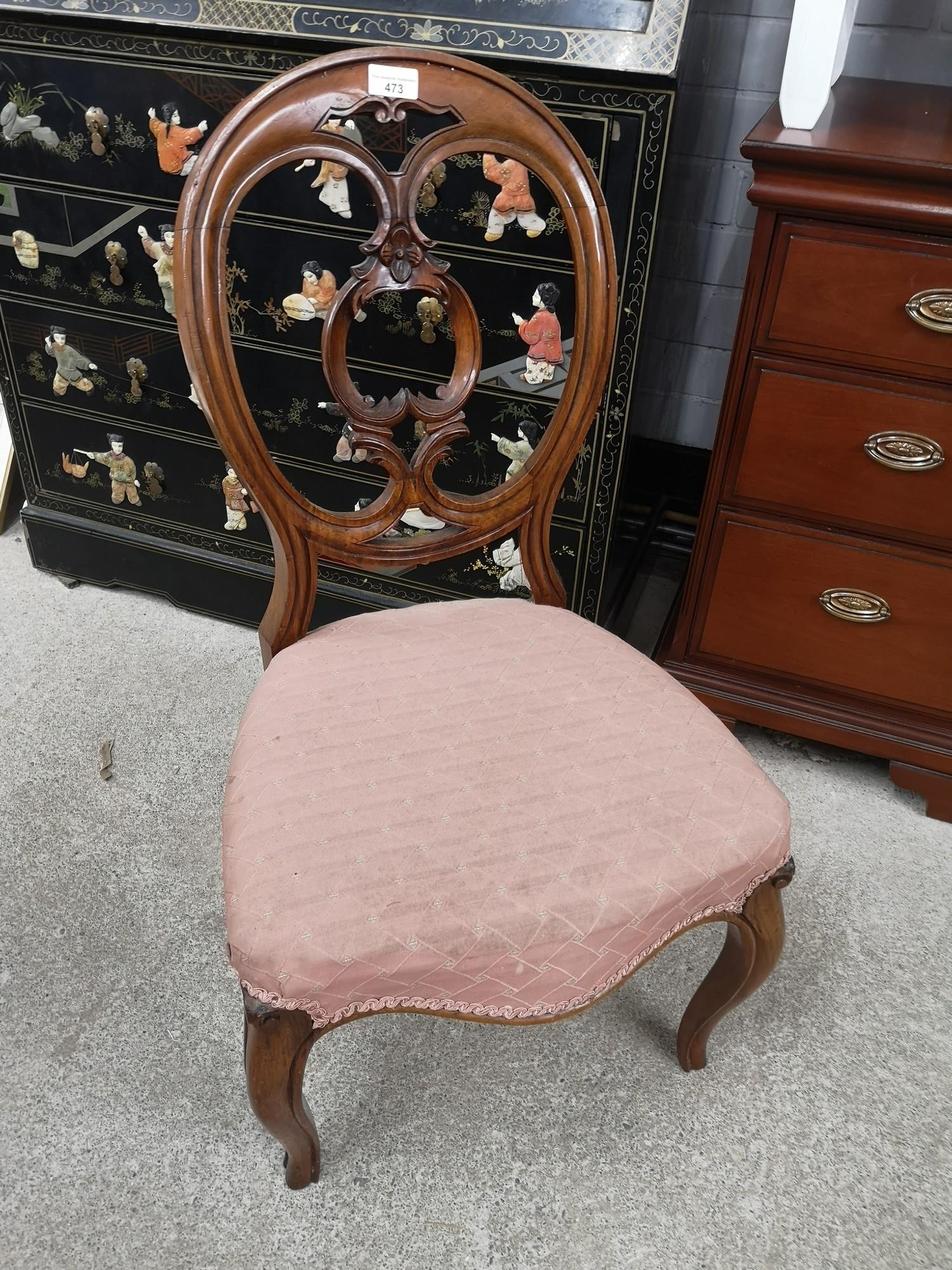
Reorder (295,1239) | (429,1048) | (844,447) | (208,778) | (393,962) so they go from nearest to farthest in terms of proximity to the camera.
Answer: (393,962), (295,1239), (429,1048), (844,447), (208,778)

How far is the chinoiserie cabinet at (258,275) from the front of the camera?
4.53 feet

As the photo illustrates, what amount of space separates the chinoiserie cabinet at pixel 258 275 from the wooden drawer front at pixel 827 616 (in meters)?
0.23

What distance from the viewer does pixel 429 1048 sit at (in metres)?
1.32

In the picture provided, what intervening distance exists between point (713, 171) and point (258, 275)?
2.97ft

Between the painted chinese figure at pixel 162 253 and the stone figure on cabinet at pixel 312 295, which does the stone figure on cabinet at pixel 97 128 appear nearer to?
the painted chinese figure at pixel 162 253

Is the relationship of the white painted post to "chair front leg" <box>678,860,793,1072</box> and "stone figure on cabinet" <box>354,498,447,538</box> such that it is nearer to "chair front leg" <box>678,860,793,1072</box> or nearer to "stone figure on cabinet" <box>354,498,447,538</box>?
"stone figure on cabinet" <box>354,498,447,538</box>

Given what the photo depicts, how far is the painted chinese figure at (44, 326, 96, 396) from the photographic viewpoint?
6.01 feet

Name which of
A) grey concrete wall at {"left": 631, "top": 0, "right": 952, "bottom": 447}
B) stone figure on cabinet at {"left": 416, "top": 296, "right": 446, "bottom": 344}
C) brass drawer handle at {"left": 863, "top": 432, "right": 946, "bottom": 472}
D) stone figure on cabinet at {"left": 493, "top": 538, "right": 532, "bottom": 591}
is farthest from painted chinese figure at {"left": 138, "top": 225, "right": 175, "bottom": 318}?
brass drawer handle at {"left": 863, "top": 432, "right": 946, "bottom": 472}

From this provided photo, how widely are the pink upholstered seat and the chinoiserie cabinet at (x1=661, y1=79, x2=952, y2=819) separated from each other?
53 centimetres

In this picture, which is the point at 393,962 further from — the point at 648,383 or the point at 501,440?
the point at 648,383

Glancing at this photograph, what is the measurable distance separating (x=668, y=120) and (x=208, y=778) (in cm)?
120

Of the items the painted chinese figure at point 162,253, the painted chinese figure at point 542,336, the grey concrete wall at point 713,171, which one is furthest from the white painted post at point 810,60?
the painted chinese figure at point 162,253

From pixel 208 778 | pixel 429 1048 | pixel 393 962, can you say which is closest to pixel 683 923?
pixel 393 962

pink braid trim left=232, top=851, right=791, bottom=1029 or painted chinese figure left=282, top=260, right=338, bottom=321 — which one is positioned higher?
painted chinese figure left=282, top=260, right=338, bottom=321
